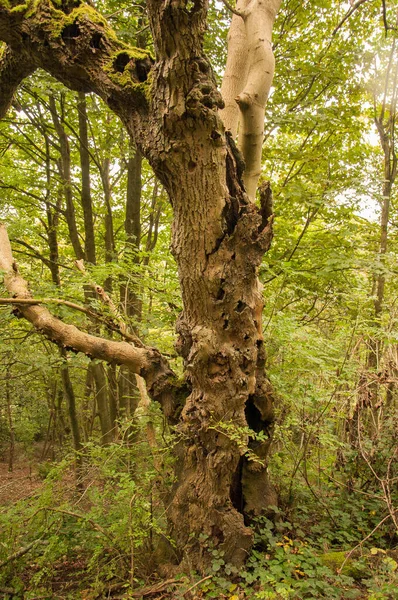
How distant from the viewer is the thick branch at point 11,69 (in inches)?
111

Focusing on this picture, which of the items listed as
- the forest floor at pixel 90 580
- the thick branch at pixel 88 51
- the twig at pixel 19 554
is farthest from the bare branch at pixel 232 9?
the twig at pixel 19 554

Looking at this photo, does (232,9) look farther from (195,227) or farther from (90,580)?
(90,580)

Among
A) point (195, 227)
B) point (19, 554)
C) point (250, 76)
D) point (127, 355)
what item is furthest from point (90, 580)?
point (250, 76)

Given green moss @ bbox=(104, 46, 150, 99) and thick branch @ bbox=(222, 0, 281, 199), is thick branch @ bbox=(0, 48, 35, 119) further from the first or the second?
thick branch @ bbox=(222, 0, 281, 199)

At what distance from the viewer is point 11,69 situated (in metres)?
2.94

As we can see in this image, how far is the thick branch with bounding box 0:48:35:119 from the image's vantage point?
9.29 ft

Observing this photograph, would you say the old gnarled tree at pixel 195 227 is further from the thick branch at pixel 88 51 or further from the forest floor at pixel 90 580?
the forest floor at pixel 90 580

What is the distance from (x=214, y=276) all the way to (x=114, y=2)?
5.00m

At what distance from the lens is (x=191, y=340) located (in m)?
2.77

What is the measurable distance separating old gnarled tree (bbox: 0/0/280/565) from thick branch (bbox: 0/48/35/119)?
0.01 meters

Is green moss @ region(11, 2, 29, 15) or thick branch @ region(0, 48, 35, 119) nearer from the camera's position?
green moss @ region(11, 2, 29, 15)

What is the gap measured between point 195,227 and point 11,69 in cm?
216

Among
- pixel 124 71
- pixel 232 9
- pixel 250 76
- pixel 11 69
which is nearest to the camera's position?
pixel 124 71

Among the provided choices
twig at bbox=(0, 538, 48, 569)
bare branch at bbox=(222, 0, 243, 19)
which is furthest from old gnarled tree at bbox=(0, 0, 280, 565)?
twig at bbox=(0, 538, 48, 569)
